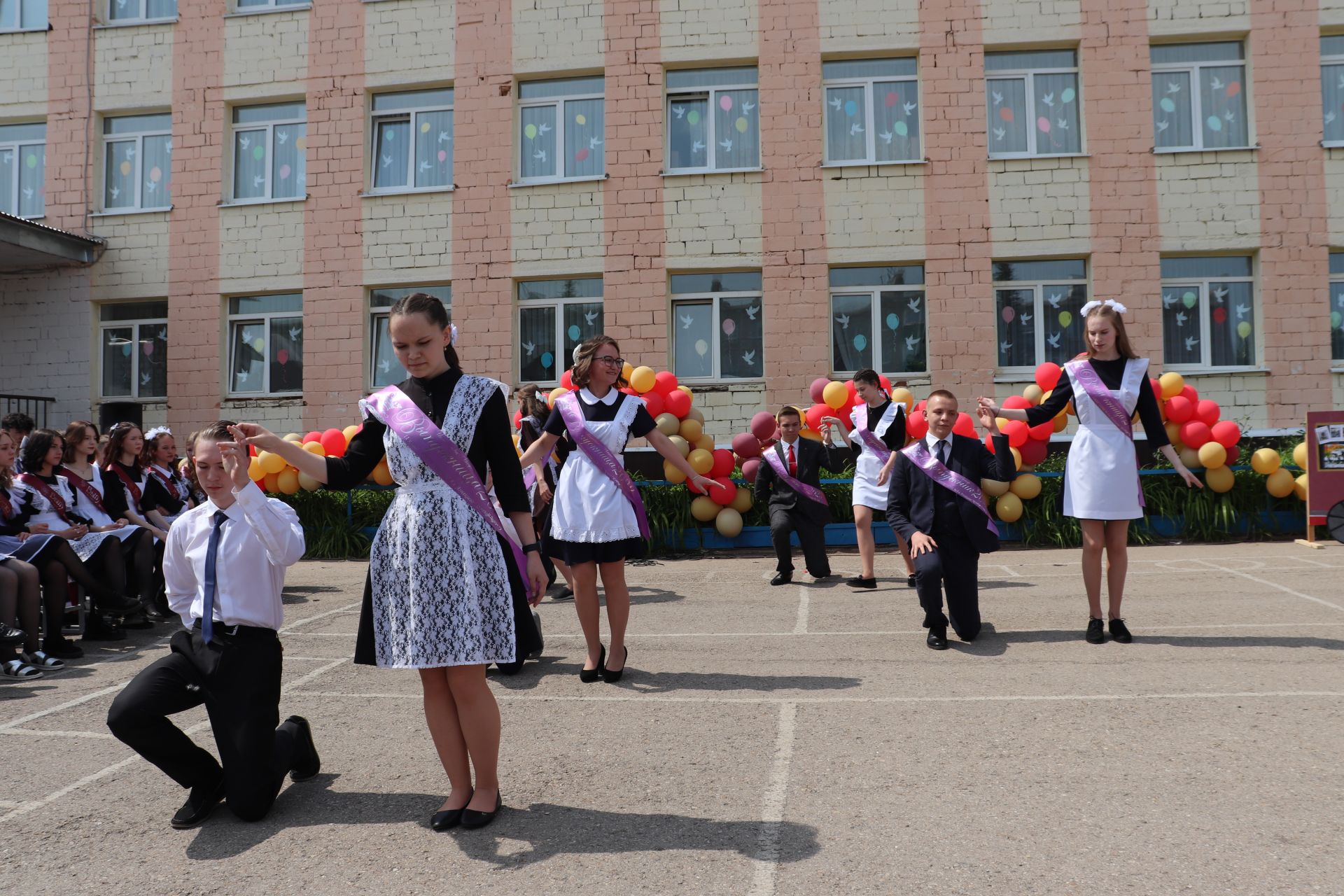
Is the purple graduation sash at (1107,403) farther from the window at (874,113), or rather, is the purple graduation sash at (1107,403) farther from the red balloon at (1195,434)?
the window at (874,113)

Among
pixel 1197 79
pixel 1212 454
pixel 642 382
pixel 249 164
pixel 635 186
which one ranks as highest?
pixel 1197 79

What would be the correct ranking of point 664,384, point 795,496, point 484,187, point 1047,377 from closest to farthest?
point 795,496 → point 1047,377 → point 664,384 → point 484,187

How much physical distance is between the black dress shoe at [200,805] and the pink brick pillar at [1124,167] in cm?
1356

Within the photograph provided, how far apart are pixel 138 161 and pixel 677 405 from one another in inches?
431

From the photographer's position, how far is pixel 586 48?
15.3 metres

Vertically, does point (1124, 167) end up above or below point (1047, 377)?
above

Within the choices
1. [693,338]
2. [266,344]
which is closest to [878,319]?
[693,338]

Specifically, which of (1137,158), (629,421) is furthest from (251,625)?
(1137,158)

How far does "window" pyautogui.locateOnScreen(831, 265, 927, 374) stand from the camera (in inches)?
585

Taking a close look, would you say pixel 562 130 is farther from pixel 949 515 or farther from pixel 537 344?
pixel 949 515

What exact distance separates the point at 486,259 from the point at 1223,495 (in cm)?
1052

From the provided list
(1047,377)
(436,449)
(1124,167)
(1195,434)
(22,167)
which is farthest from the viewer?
(22,167)

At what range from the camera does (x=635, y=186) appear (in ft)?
49.6

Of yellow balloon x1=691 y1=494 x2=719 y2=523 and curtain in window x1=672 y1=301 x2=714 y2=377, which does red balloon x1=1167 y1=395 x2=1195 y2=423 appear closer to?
yellow balloon x1=691 y1=494 x2=719 y2=523
